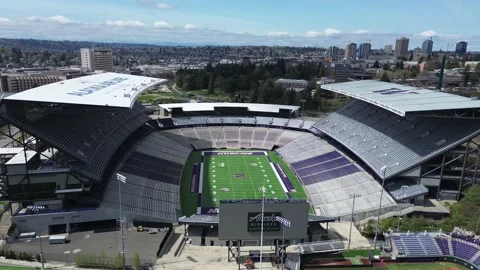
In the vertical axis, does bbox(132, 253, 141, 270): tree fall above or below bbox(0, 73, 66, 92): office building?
below

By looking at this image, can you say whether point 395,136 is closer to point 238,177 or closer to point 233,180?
point 238,177

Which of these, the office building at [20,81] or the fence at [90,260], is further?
the office building at [20,81]

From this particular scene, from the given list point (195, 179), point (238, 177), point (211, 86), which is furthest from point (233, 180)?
point (211, 86)

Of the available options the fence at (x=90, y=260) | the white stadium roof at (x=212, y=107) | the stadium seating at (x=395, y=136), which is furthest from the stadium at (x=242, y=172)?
the white stadium roof at (x=212, y=107)

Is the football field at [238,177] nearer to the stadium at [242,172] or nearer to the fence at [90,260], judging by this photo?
the stadium at [242,172]

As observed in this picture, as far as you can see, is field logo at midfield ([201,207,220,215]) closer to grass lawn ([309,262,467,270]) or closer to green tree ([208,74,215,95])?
grass lawn ([309,262,467,270])

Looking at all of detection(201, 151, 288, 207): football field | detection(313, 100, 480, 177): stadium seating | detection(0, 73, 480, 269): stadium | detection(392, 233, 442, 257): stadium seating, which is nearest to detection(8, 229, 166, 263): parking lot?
detection(0, 73, 480, 269): stadium

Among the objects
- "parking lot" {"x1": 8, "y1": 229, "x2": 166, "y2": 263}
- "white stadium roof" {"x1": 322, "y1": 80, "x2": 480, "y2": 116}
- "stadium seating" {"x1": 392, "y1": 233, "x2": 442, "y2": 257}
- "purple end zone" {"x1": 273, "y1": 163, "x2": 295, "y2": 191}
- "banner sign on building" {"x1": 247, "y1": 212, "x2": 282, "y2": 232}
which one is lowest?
"purple end zone" {"x1": 273, "y1": 163, "x2": 295, "y2": 191}
